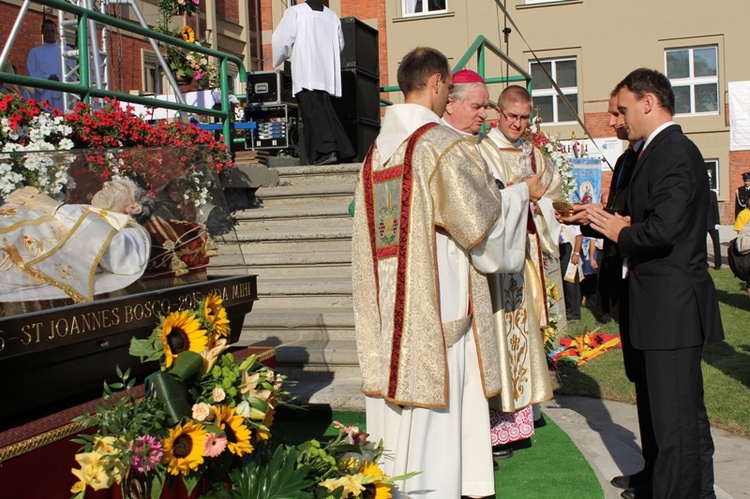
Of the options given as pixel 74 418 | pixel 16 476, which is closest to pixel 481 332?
pixel 74 418

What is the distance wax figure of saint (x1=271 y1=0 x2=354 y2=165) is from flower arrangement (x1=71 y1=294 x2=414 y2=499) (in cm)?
588

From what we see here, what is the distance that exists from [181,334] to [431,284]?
3.72ft

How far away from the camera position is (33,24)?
53.8ft

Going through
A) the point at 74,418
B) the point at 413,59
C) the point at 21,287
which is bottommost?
the point at 74,418

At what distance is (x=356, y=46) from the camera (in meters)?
10.2

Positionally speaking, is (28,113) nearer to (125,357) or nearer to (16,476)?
(125,357)

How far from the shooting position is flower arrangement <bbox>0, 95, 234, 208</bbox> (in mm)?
3285

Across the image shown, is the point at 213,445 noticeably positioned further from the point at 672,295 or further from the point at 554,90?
the point at 554,90

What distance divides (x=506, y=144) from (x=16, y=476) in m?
3.66

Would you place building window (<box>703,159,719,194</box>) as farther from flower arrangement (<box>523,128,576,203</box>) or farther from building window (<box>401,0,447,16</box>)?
flower arrangement (<box>523,128,576,203</box>)

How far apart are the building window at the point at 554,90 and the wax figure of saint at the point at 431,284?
21.0 metres

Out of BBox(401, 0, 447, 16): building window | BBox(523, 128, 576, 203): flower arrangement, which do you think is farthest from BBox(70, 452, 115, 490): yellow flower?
BBox(401, 0, 447, 16): building window

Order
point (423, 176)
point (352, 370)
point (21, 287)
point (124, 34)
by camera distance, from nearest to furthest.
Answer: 1. point (21, 287)
2. point (423, 176)
3. point (352, 370)
4. point (124, 34)

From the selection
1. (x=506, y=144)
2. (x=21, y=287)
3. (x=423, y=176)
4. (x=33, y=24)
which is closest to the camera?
(x=21, y=287)
